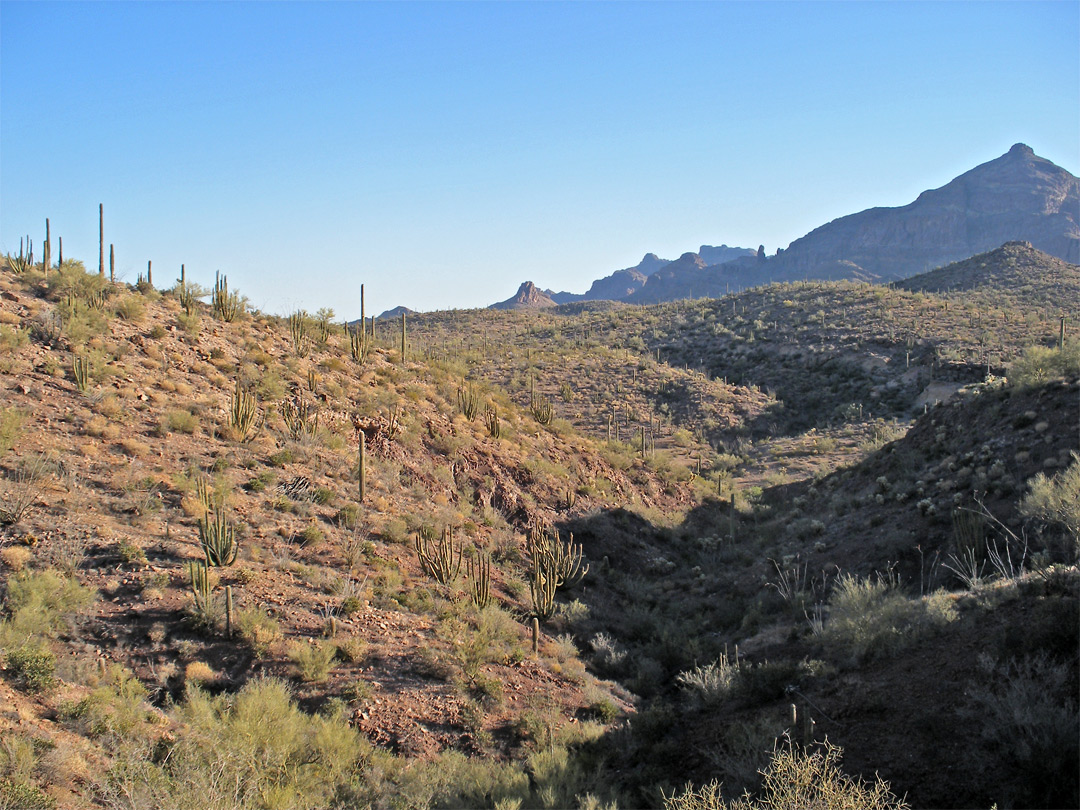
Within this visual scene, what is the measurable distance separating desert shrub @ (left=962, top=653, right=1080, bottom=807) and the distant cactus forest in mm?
28

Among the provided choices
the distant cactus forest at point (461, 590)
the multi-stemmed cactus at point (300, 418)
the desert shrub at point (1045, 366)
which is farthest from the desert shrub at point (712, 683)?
the desert shrub at point (1045, 366)

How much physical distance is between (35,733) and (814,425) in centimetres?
3126

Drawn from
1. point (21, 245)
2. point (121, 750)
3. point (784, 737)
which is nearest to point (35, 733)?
point (121, 750)

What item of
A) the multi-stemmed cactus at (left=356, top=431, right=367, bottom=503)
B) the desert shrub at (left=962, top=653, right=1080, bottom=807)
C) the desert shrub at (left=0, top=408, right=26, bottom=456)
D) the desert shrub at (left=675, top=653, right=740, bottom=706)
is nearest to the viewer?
the desert shrub at (left=962, top=653, right=1080, bottom=807)

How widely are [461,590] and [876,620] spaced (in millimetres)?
6541

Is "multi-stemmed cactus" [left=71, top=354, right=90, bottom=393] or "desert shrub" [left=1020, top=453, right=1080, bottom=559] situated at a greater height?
"multi-stemmed cactus" [left=71, top=354, right=90, bottom=393]

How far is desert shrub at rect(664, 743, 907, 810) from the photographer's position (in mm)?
5312

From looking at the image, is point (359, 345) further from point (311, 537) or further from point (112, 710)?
point (112, 710)

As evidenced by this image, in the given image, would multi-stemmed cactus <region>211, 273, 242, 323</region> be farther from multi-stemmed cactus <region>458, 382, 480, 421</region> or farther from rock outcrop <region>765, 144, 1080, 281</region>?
rock outcrop <region>765, 144, 1080, 281</region>

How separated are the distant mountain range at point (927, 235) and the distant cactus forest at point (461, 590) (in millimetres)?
111819

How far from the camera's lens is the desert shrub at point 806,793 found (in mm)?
5312

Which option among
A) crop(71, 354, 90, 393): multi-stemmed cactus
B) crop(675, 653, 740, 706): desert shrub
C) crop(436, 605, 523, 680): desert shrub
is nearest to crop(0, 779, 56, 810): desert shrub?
crop(436, 605, 523, 680): desert shrub

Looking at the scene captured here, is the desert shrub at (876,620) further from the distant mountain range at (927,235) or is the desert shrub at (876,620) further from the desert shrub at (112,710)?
the distant mountain range at (927,235)

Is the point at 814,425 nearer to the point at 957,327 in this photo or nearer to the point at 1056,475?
the point at 957,327
